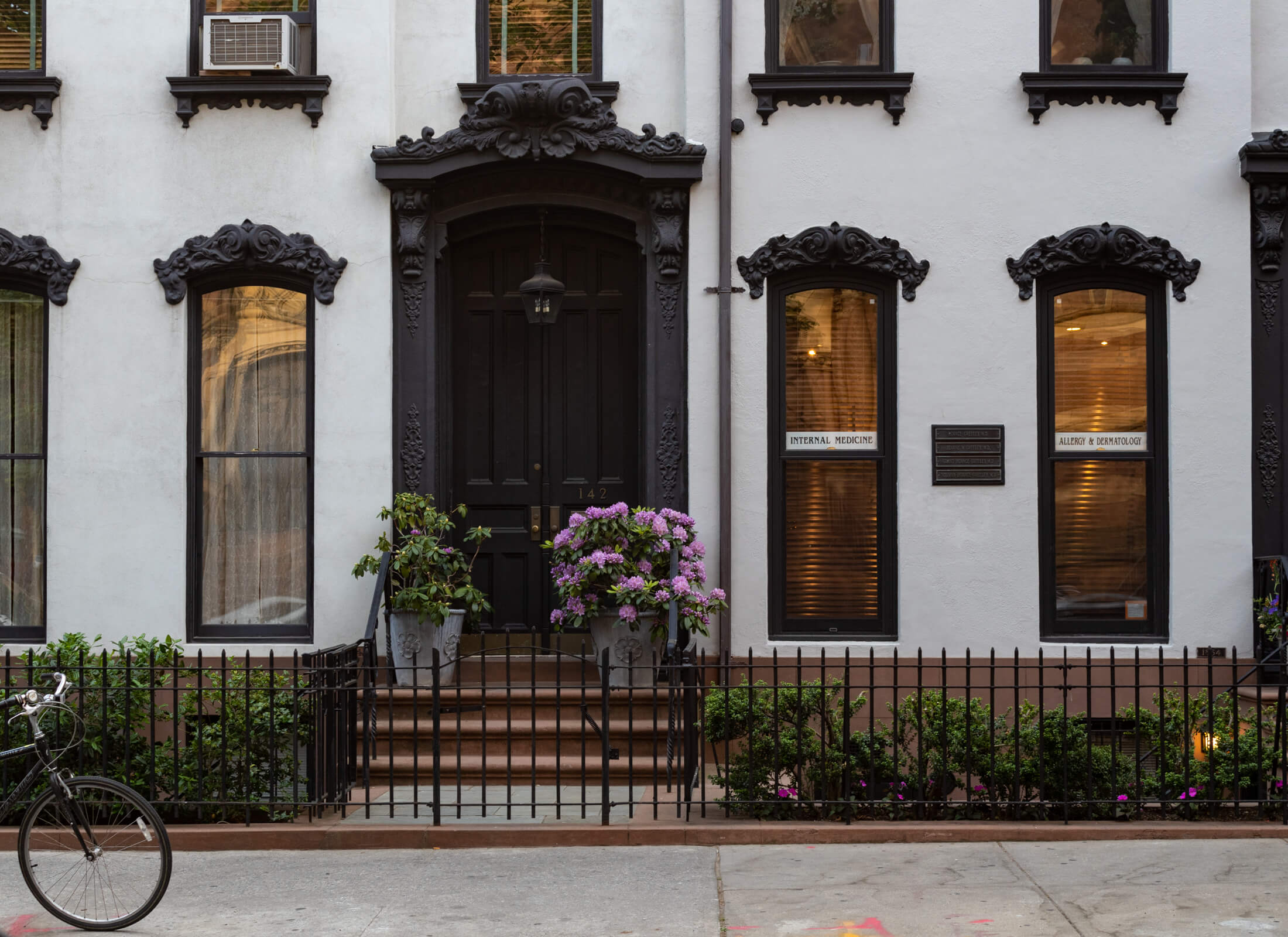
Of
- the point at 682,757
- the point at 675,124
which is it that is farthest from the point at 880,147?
the point at 682,757

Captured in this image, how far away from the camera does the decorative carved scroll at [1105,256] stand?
1099cm

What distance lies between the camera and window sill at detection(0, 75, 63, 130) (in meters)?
11.2

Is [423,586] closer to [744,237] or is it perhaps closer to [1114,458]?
[744,237]

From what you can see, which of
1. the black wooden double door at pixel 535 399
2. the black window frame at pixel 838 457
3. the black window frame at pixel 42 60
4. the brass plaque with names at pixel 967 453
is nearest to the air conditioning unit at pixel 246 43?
the black window frame at pixel 42 60

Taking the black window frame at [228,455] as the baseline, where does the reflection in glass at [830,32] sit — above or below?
above

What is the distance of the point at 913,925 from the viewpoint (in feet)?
21.5

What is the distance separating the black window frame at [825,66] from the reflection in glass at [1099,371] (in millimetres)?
2325

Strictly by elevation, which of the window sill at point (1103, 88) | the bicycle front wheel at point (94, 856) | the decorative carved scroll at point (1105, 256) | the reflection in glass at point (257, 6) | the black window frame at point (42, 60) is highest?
the reflection in glass at point (257, 6)

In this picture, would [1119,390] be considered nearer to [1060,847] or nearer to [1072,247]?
[1072,247]

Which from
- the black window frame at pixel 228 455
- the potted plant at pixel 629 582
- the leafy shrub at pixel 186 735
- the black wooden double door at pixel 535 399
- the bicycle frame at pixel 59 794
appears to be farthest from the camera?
the black wooden double door at pixel 535 399

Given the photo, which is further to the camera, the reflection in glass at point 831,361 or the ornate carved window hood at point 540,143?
the reflection in glass at point 831,361

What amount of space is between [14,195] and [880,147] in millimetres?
6814

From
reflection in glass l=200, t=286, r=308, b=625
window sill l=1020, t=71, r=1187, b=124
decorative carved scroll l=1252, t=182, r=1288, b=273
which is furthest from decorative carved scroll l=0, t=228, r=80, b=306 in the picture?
decorative carved scroll l=1252, t=182, r=1288, b=273

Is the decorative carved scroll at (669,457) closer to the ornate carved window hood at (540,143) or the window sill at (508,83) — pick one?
the ornate carved window hood at (540,143)
